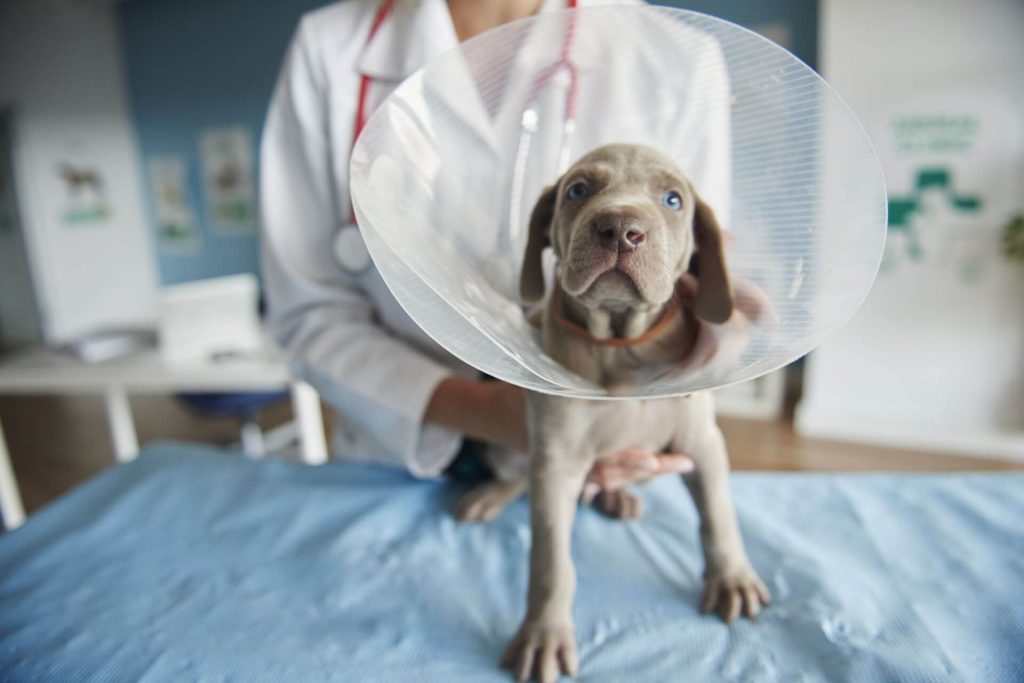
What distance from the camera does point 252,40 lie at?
3914 mm

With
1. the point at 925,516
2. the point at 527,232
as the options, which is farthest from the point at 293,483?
the point at 925,516

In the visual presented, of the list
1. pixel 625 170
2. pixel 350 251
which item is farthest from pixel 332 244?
pixel 625 170

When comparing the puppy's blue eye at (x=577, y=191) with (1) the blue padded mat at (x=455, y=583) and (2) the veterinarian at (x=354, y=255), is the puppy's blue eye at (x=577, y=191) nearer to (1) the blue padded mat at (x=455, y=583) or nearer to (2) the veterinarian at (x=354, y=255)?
(2) the veterinarian at (x=354, y=255)

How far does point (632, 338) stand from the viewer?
1.92 feet

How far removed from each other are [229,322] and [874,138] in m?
2.53

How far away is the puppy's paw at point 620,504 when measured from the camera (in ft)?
2.85

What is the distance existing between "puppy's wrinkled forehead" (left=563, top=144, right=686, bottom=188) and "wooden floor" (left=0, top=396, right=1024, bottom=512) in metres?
2.09

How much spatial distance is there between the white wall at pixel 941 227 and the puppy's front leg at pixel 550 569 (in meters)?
→ 2.42

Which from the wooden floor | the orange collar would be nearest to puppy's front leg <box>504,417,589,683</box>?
the orange collar

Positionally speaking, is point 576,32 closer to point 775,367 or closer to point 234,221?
point 775,367

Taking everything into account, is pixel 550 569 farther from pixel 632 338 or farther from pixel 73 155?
pixel 73 155

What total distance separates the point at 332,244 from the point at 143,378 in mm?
1235

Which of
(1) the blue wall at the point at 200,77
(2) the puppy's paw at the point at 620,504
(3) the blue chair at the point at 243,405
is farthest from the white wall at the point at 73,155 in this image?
(2) the puppy's paw at the point at 620,504

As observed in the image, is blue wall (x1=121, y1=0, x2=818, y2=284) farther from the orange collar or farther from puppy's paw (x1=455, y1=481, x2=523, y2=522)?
the orange collar
